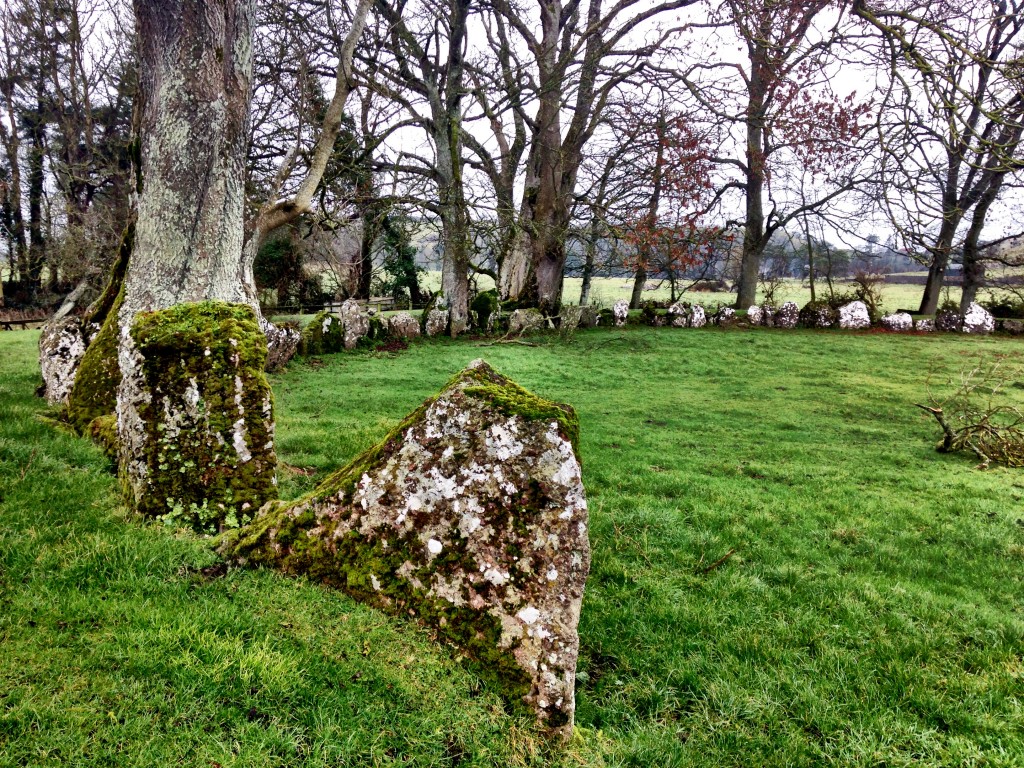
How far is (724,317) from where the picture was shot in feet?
78.5

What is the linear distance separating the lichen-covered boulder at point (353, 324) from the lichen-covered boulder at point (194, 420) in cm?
1278

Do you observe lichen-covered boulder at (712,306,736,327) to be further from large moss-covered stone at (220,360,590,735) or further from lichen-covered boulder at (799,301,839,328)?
large moss-covered stone at (220,360,590,735)

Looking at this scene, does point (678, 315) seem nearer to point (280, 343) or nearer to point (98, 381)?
point (280, 343)

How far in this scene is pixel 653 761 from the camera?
9.61 feet

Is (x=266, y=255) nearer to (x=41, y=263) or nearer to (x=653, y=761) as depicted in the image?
(x=41, y=263)

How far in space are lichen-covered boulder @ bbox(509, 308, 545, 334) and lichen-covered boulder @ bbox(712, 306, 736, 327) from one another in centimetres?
846

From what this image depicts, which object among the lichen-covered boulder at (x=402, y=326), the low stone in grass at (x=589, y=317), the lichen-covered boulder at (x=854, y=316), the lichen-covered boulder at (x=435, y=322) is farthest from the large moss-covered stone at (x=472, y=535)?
the lichen-covered boulder at (x=854, y=316)

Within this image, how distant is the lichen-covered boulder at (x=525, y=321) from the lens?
1972cm

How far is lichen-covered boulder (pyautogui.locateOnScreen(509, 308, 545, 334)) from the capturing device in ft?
64.7

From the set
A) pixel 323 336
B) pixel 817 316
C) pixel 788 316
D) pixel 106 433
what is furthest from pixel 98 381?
pixel 817 316

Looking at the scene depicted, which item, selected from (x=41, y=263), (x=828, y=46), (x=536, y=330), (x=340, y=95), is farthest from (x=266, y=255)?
(x=828, y=46)

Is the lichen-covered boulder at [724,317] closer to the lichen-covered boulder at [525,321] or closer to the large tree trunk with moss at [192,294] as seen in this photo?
the lichen-covered boulder at [525,321]

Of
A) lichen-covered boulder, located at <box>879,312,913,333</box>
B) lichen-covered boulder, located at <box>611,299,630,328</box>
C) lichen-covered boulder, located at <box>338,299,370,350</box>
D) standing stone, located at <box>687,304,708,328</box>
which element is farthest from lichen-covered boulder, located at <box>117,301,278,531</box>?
lichen-covered boulder, located at <box>879,312,913,333</box>

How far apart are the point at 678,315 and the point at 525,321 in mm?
7634
